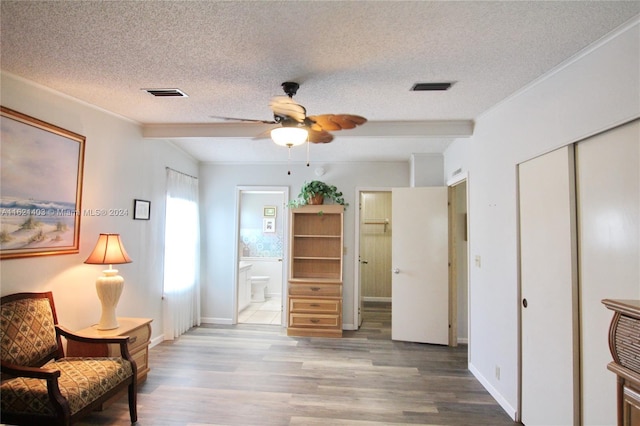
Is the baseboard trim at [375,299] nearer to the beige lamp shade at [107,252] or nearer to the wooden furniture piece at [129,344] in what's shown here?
the wooden furniture piece at [129,344]

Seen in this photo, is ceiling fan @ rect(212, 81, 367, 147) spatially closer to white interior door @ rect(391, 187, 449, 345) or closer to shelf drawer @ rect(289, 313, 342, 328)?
white interior door @ rect(391, 187, 449, 345)

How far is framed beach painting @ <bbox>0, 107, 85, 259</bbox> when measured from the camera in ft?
7.31

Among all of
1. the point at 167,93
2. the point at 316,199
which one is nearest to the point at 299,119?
the point at 167,93

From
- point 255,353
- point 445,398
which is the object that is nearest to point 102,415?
point 255,353

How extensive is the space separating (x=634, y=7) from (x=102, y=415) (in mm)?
4235

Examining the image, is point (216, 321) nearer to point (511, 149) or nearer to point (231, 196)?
point (231, 196)

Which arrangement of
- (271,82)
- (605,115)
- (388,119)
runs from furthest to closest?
1. (388,119)
2. (271,82)
3. (605,115)

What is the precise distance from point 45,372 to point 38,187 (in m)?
1.40

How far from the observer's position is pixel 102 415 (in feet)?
8.20

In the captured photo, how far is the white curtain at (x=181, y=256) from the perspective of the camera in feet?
13.5

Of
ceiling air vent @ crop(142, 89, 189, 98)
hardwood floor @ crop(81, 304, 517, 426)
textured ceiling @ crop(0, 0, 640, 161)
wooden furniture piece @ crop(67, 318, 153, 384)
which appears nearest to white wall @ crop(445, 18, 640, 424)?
textured ceiling @ crop(0, 0, 640, 161)

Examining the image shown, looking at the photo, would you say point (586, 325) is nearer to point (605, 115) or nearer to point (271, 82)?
point (605, 115)

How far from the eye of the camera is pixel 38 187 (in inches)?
→ 95.9

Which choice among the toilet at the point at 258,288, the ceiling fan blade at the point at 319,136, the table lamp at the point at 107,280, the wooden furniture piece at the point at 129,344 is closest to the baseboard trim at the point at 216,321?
the toilet at the point at 258,288
